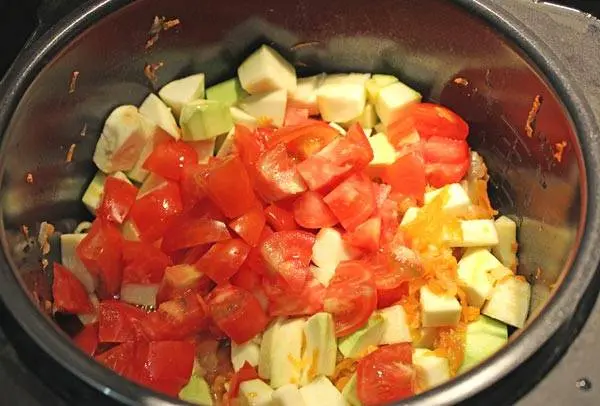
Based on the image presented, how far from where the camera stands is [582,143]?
1.03 metres

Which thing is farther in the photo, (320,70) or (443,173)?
(320,70)

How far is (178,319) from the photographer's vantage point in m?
1.12

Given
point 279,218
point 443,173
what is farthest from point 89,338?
point 443,173

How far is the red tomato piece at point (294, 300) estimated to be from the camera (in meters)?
1.13

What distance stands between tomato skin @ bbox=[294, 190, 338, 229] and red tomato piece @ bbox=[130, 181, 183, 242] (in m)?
0.18

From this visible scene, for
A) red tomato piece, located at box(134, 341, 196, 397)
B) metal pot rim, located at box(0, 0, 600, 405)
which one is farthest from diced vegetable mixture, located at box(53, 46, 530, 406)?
metal pot rim, located at box(0, 0, 600, 405)

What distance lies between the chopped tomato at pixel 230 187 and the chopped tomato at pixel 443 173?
0.92 feet

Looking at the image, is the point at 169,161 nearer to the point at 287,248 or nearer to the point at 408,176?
the point at 287,248

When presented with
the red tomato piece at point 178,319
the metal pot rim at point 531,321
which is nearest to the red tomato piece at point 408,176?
the metal pot rim at point 531,321

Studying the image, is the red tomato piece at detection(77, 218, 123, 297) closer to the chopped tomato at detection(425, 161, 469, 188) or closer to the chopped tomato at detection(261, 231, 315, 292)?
the chopped tomato at detection(261, 231, 315, 292)

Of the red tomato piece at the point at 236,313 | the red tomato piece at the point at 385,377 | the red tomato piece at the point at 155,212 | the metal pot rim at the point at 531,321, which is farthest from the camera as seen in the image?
the red tomato piece at the point at 155,212

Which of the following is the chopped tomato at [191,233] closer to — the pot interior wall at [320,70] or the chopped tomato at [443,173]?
the pot interior wall at [320,70]

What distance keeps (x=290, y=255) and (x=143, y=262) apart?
21 centimetres

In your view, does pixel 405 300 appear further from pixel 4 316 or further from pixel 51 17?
pixel 51 17
